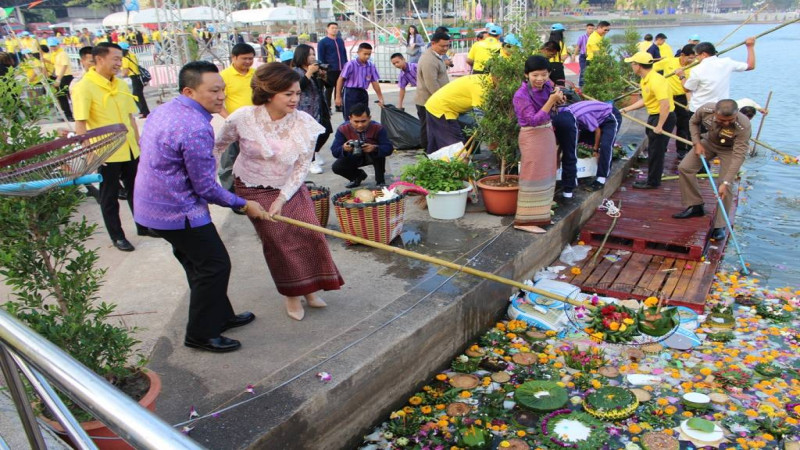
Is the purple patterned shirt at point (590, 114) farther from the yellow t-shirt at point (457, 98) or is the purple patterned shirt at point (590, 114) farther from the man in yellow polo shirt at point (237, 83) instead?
the man in yellow polo shirt at point (237, 83)

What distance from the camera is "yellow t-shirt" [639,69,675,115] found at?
6.97m

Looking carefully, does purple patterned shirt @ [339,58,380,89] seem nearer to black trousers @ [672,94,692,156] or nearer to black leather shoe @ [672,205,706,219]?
black leather shoe @ [672,205,706,219]

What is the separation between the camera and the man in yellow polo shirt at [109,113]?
16.2 feet

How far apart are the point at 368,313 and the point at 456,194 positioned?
80.9 inches

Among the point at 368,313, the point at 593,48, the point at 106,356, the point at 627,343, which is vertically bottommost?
the point at 627,343

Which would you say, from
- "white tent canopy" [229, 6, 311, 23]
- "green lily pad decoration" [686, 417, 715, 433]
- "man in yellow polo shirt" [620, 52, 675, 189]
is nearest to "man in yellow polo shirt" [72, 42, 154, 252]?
"green lily pad decoration" [686, 417, 715, 433]

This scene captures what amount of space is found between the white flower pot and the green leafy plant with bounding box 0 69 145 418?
3.44 metres

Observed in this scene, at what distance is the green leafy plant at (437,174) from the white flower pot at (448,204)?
7 centimetres

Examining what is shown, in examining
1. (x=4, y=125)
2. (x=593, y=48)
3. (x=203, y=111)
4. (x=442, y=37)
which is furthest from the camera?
(x=593, y=48)

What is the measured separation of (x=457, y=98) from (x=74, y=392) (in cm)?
571

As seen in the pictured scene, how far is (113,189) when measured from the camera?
5.21 meters

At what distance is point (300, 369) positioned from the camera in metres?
3.17

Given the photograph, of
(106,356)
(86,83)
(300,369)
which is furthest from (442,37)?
(106,356)

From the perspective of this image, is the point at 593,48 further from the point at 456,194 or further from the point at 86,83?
the point at 86,83
